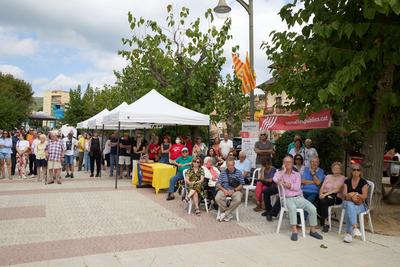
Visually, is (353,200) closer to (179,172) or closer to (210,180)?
(210,180)

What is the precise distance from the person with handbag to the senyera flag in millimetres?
2028

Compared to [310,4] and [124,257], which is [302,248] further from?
[310,4]

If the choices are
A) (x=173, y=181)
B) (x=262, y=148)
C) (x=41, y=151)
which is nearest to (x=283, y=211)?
(x=173, y=181)

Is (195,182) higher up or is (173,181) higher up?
(195,182)

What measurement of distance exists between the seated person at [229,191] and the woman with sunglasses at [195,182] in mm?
569

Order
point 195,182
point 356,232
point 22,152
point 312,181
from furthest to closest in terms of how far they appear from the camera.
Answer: point 22,152 < point 195,182 < point 312,181 < point 356,232

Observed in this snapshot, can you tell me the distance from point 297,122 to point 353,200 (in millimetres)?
4492

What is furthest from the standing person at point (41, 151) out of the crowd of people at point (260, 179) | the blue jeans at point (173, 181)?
the blue jeans at point (173, 181)

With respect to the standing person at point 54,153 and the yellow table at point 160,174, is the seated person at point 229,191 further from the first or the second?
the standing person at point 54,153

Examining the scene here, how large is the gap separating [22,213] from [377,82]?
24.4 feet

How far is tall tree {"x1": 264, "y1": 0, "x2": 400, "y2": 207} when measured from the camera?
564 cm

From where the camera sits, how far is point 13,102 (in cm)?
3794

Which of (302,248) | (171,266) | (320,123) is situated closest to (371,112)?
(320,123)

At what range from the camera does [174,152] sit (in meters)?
11.6
